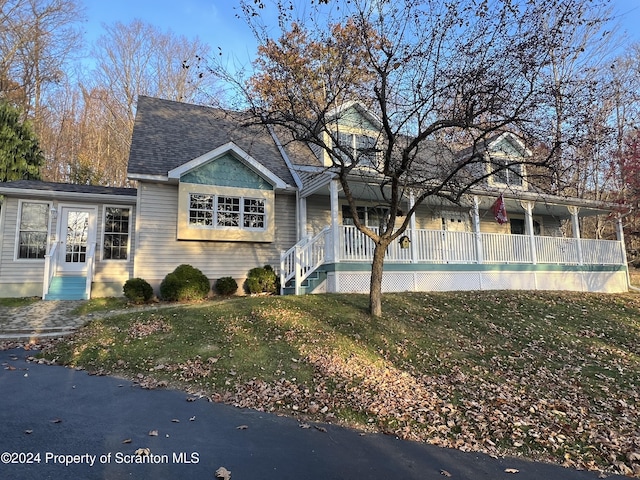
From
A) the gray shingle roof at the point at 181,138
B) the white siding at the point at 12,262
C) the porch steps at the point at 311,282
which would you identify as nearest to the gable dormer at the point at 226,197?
the gray shingle roof at the point at 181,138

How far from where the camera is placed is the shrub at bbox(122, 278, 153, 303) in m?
10.7

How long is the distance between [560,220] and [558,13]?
46.3 ft

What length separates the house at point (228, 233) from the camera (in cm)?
1157

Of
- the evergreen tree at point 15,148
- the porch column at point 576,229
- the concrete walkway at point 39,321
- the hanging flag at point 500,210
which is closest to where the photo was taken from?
the concrete walkway at point 39,321

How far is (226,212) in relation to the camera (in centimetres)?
1245

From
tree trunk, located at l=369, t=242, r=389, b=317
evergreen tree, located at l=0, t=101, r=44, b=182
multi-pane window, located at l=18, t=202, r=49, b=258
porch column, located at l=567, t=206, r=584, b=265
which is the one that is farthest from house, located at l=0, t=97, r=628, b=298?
evergreen tree, located at l=0, t=101, r=44, b=182

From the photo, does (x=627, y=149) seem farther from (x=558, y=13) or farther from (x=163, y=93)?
(x=163, y=93)

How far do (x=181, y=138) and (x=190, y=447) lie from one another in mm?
12064

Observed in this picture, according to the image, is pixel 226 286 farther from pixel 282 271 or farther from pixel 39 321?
pixel 39 321

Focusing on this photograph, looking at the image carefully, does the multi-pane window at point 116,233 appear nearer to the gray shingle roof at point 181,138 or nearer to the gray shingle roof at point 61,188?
the gray shingle roof at point 61,188

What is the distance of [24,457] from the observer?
3.45m

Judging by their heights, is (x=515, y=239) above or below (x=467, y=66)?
below

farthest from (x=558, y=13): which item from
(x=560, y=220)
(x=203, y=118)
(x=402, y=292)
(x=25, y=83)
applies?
(x=25, y=83)

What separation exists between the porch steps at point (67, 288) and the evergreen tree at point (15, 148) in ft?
26.2
